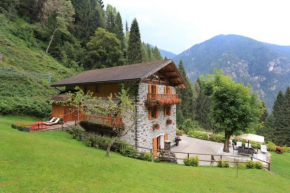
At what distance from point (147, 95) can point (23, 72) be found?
1947 centimetres

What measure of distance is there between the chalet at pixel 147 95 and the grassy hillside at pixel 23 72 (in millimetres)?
3140

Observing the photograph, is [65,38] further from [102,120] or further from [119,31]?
[102,120]

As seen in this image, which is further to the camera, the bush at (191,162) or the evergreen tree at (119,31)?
the evergreen tree at (119,31)

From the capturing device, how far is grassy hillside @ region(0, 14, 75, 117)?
18938 mm

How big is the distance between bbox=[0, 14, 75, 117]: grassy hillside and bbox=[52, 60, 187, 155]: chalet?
3140mm

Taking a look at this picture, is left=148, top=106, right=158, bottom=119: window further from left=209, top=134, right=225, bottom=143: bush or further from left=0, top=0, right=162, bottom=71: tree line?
left=0, top=0, right=162, bottom=71: tree line

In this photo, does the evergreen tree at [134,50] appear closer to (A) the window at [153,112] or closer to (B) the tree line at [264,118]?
(B) the tree line at [264,118]

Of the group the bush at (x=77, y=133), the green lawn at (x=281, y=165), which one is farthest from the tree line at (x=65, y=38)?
the green lawn at (x=281, y=165)

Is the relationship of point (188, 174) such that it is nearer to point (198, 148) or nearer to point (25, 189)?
point (25, 189)

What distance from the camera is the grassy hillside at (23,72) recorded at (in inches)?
746

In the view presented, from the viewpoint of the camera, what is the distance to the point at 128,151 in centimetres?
1341

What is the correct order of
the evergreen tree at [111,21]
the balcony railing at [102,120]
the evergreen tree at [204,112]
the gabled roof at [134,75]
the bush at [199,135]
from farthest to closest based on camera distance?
1. the evergreen tree at [111,21]
2. the evergreen tree at [204,112]
3. the bush at [199,135]
4. the balcony railing at [102,120]
5. the gabled roof at [134,75]

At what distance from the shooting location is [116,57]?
140 ft

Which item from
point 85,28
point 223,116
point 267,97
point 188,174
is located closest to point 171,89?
point 223,116
